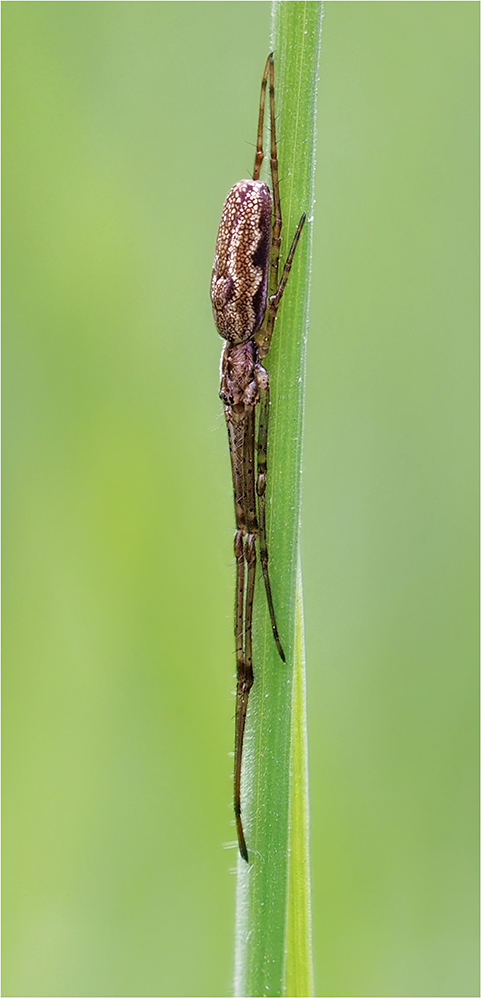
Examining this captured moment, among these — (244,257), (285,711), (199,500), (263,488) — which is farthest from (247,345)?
(199,500)

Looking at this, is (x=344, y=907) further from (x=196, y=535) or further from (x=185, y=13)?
(x=185, y=13)

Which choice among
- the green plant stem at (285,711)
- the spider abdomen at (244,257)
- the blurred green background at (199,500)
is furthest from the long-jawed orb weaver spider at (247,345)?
the blurred green background at (199,500)

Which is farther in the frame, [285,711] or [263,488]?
[263,488]

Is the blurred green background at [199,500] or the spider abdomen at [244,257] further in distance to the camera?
the blurred green background at [199,500]

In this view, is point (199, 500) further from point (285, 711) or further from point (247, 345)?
point (285, 711)

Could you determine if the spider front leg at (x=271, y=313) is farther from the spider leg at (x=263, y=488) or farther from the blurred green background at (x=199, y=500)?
the blurred green background at (x=199, y=500)

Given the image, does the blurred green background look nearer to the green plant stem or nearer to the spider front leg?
the spider front leg

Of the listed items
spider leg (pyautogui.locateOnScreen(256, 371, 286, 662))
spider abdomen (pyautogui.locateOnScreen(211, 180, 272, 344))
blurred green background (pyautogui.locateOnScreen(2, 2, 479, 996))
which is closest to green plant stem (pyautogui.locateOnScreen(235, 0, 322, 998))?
spider leg (pyautogui.locateOnScreen(256, 371, 286, 662))

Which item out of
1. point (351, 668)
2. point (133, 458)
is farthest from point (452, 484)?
point (133, 458)
